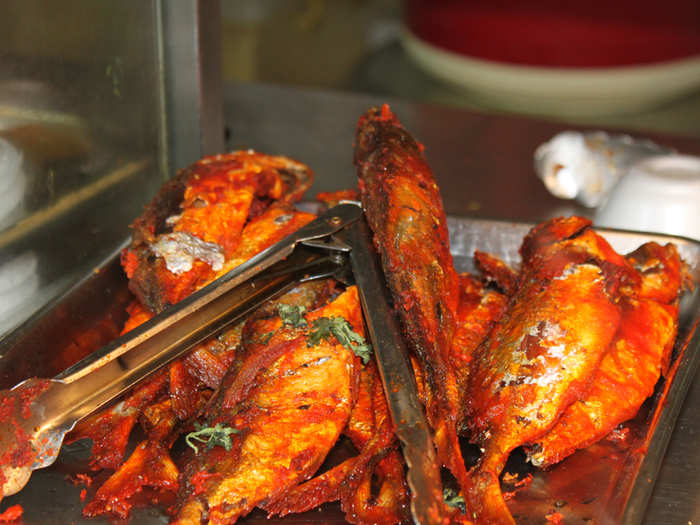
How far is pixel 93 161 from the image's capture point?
1602 millimetres

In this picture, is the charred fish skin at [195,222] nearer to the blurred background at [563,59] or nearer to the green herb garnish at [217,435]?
the green herb garnish at [217,435]

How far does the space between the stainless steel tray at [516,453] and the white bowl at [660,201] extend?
0.20m

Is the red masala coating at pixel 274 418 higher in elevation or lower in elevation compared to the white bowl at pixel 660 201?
lower

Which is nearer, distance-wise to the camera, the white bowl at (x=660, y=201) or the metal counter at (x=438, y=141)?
the white bowl at (x=660, y=201)

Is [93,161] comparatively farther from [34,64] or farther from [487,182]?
[487,182]

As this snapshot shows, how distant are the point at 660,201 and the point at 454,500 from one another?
107 cm

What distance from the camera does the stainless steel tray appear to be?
42.1 inches

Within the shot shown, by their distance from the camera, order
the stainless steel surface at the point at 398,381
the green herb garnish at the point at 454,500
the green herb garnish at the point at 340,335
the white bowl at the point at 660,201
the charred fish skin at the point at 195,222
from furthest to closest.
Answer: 1. the white bowl at the point at 660,201
2. the charred fish skin at the point at 195,222
3. the green herb garnish at the point at 340,335
4. the green herb garnish at the point at 454,500
5. the stainless steel surface at the point at 398,381

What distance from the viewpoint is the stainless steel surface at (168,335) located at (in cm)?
105

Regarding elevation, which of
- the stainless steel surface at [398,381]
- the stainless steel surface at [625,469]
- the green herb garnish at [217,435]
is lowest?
the stainless steel surface at [625,469]

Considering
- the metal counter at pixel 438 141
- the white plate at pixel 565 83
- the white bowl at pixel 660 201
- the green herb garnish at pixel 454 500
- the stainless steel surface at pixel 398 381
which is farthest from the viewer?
the white plate at pixel 565 83

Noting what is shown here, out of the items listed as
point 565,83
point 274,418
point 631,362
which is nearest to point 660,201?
point 631,362

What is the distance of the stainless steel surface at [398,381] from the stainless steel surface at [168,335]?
0.26 ft

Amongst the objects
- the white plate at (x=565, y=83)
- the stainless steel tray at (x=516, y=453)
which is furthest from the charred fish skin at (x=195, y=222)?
the white plate at (x=565, y=83)
